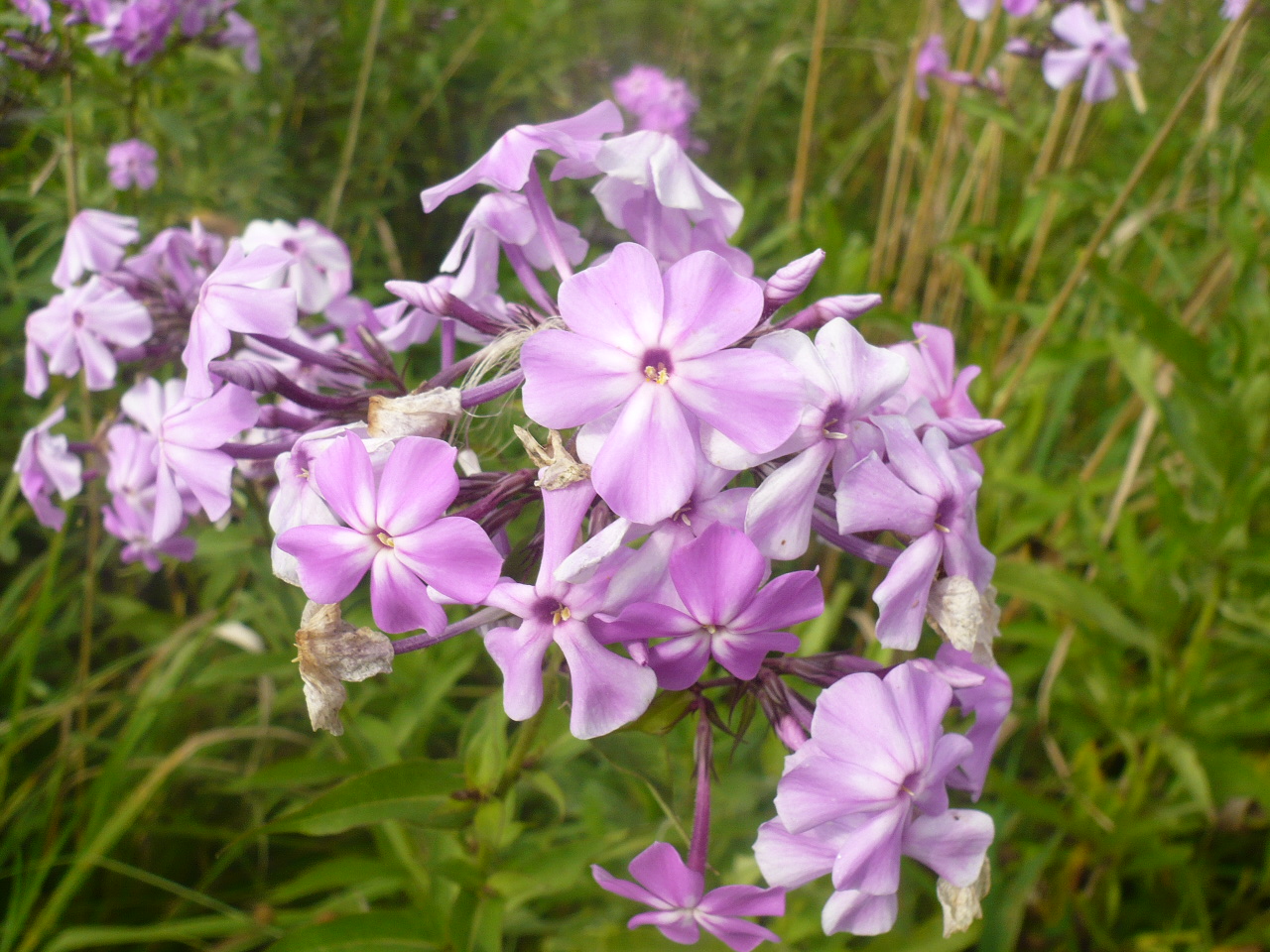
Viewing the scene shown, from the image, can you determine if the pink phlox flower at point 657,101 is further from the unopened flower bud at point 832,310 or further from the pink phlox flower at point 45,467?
the unopened flower bud at point 832,310

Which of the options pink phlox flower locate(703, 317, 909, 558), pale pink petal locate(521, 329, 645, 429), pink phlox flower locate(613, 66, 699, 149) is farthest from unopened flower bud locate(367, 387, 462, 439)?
pink phlox flower locate(613, 66, 699, 149)

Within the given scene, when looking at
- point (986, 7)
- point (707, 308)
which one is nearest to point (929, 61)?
point (986, 7)

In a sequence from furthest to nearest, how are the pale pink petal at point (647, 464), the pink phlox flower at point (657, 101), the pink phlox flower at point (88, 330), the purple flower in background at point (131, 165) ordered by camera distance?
the pink phlox flower at point (657, 101) → the purple flower in background at point (131, 165) → the pink phlox flower at point (88, 330) → the pale pink petal at point (647, 464)

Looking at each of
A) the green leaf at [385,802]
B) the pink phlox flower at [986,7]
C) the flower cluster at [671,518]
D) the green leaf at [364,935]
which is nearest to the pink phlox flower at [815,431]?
the flower cluster at [671,518]

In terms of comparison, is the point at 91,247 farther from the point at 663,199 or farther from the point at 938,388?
the point at 938,388

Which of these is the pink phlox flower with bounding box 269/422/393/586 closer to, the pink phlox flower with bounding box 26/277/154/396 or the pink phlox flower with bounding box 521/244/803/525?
the pink phlox flower with bounding box 521/244/803/525

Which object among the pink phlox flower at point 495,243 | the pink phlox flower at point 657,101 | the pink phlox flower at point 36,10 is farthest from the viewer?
the pink phlox flower at point 657,101

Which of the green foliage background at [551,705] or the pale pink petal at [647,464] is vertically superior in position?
the pale pink petal at [647,464]
